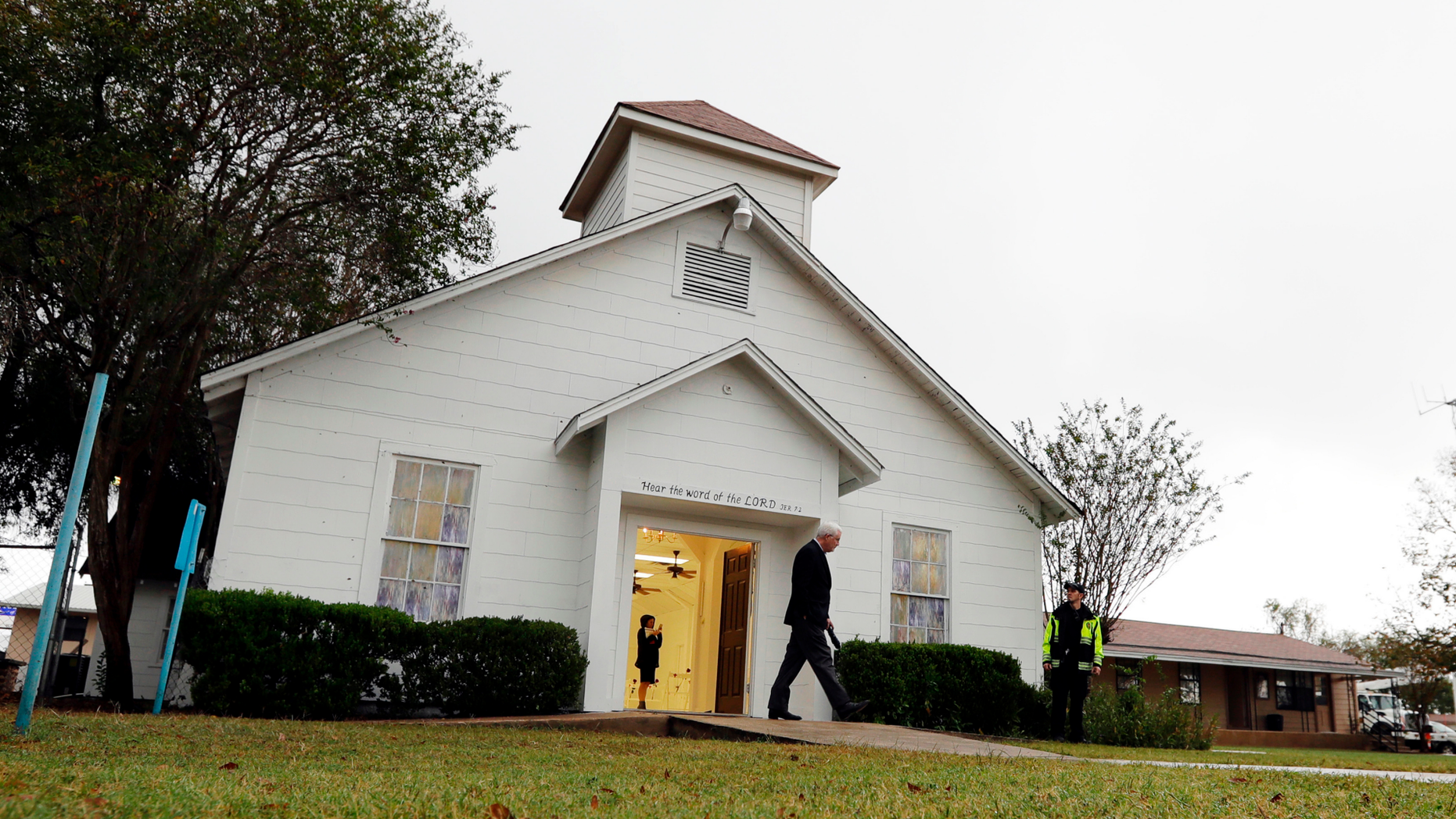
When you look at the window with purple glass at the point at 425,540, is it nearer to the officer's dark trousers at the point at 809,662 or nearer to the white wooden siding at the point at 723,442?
the white wooden siding at the point at 723,442

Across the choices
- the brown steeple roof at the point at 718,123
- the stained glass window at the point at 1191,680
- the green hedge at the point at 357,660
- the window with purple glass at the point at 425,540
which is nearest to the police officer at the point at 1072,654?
the green hedge at the point at 357,660

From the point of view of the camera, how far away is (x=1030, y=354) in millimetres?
29375

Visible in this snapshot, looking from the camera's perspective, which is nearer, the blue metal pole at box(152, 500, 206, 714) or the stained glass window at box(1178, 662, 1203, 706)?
the blue metal pole at box(152, 500, 206, 714)

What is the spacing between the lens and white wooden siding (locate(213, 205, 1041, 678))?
37.2ft

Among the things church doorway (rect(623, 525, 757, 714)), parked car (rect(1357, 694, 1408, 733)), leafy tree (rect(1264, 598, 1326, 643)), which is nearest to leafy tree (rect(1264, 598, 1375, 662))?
leafy tree (rect(1264, 598, 1326, 643))

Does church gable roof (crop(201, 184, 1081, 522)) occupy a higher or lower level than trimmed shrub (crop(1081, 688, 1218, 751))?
higher

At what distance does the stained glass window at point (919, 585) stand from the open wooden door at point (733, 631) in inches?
82.2

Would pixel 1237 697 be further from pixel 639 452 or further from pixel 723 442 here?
pixel 639 452

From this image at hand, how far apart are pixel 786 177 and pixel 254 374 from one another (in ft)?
30.5

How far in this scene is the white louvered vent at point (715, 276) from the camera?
14.3 metres

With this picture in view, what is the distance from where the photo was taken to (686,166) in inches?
641

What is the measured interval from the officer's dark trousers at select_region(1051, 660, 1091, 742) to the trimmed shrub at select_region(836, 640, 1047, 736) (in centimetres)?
95

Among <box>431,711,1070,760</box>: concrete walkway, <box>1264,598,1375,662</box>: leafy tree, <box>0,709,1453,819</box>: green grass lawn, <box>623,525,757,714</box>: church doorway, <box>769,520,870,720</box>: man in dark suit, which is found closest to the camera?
<box>0,709,1453,819</box>: green grass lawn

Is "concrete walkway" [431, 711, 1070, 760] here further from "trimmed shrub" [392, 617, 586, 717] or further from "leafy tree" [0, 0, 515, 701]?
"leafy tree" [0, 0, 515, 701]
